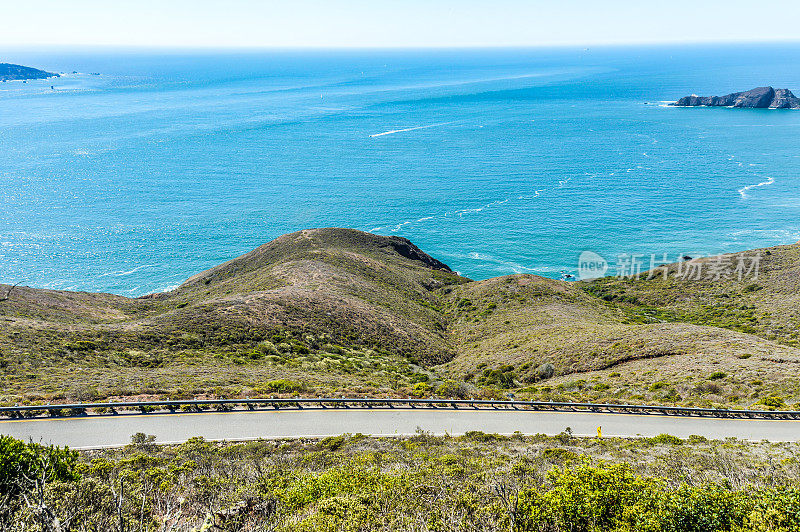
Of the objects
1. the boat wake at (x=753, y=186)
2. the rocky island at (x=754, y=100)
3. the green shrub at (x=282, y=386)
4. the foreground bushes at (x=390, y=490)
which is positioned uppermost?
the rocky island at (x=754, y=100)

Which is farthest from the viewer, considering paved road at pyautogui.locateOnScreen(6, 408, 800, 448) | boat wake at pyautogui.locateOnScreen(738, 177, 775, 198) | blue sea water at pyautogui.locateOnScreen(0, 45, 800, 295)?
boat wake at pyautogui.locateOnScreen(738, 177, 775, 198)

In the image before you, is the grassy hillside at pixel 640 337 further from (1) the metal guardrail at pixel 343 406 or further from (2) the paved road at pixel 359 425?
(2) the paved road at pixel 359 425

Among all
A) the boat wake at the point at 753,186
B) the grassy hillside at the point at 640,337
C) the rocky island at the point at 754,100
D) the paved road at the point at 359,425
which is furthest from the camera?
the rocky island at the point at 754,100

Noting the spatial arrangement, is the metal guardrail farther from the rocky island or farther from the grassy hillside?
the rocky island

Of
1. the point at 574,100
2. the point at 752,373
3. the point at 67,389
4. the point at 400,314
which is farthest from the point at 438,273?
the point at 574,100

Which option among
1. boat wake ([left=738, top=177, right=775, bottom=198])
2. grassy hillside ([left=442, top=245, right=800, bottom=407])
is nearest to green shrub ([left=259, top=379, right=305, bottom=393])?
grassy hillside ([left=442, top=245, right=800, bottom=407])

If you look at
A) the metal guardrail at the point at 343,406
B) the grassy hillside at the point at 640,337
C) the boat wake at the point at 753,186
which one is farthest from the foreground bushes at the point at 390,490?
the boat wake at the point at 753,186
